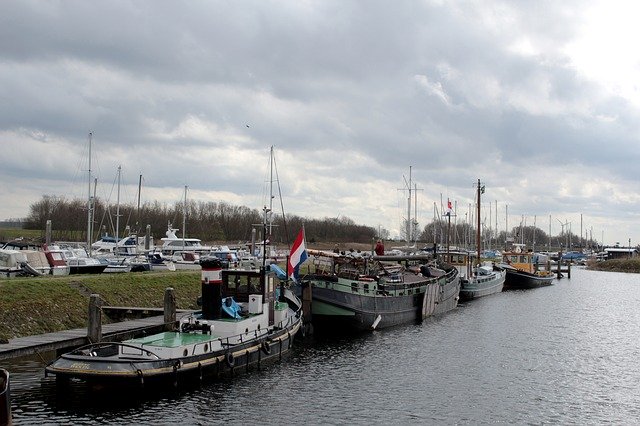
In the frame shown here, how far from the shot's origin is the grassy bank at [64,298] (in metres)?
32.2

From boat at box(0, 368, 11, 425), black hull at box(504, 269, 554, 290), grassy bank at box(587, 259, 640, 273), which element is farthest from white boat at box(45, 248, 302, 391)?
grassy bank at box(587, 259, 640, 273)

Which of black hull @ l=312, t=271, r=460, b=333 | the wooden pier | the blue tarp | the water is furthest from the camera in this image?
black hull @ l=312, t=271, r=460, b=333

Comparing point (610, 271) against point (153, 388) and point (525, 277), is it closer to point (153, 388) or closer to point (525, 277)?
point (525, 277)

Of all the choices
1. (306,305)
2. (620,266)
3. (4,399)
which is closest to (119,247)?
(306,305)

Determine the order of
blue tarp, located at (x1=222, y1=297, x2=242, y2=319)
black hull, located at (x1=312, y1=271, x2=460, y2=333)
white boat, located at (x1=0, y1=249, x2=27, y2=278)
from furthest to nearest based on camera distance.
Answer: white boat, located at (x1=0, y1=249, x2=27, y2=278) < black hull, located at (x1=312, y1=271, x2=460, y2=333) < blue tarp, located at (x1=222, y1=297, x2=242, y2=319)

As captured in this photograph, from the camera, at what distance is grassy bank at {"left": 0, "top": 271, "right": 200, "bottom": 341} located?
1268 inches

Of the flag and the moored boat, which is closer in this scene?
the flag

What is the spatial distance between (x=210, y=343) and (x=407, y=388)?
807 cm

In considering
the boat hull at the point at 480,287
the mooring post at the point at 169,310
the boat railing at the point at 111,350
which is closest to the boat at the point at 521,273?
the boat hull at the point at 480,287

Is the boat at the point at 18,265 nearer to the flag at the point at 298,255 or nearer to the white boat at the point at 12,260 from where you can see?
the white boat at the point at 12,260

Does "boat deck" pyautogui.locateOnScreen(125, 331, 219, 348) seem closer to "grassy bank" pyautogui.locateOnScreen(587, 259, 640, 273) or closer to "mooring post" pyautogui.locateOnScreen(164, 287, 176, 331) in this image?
"mooring post" pyautogui.locateOnScreen(164, 287, 176, 331)

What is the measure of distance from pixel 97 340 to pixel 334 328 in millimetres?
16974

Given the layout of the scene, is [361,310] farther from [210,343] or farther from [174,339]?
[174,339]

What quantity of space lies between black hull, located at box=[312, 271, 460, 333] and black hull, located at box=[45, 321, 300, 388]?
12.1m
